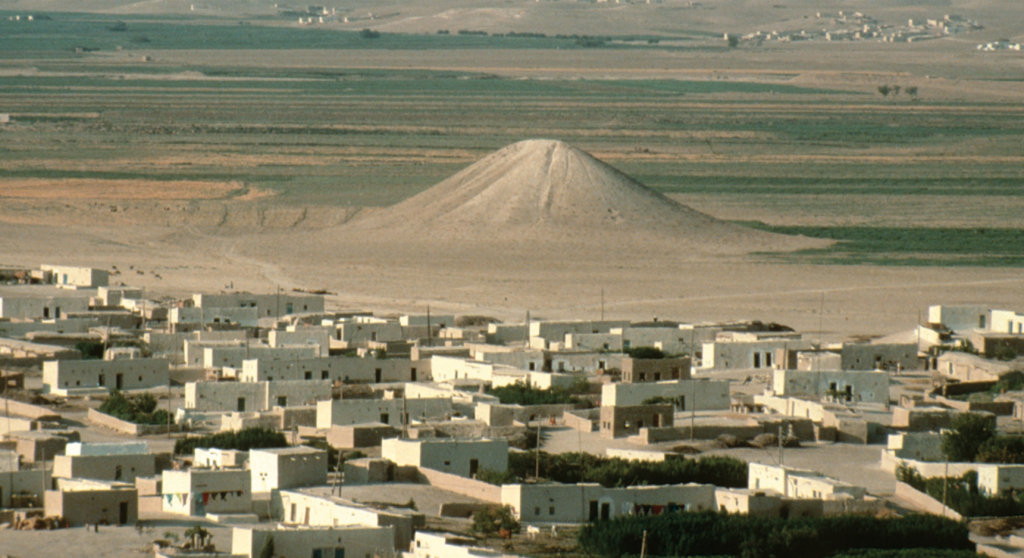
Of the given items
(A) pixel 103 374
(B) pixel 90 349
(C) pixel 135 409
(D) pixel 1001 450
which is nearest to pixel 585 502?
(D) pixel 1001 450

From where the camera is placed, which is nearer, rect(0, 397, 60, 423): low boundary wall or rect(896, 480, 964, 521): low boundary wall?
rect(896, 480, 964, 521): low boundary wall

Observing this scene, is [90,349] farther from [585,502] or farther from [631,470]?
[585,502]

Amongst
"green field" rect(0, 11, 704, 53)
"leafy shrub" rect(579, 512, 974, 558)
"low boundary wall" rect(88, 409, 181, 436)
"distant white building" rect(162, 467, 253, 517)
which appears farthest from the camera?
"green field" rect(0, 11, 704, 53)

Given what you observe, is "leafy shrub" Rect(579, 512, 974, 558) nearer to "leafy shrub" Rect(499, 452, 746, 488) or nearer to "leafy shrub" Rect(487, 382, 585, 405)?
"leafy shrub" Rect(499, 452, 746, 488)

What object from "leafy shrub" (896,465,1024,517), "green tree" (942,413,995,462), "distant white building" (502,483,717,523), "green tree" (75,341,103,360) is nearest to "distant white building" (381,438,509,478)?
"distant white building" (502,483,717,523)

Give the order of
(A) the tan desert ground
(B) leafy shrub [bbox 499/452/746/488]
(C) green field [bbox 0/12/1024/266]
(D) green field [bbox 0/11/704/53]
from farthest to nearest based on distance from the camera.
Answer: (D) green field [bbox 0/11/704/53] → (C) green field [bbox 0/12/1024/266] → (A) the tan desert ground → (B) leafy shrub [bbox 499/452/746/488]

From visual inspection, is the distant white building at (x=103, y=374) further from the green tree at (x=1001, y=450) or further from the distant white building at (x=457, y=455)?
the green tree at (x=1001, y=450)

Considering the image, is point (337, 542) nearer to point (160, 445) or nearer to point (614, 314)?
point (160, 445)
